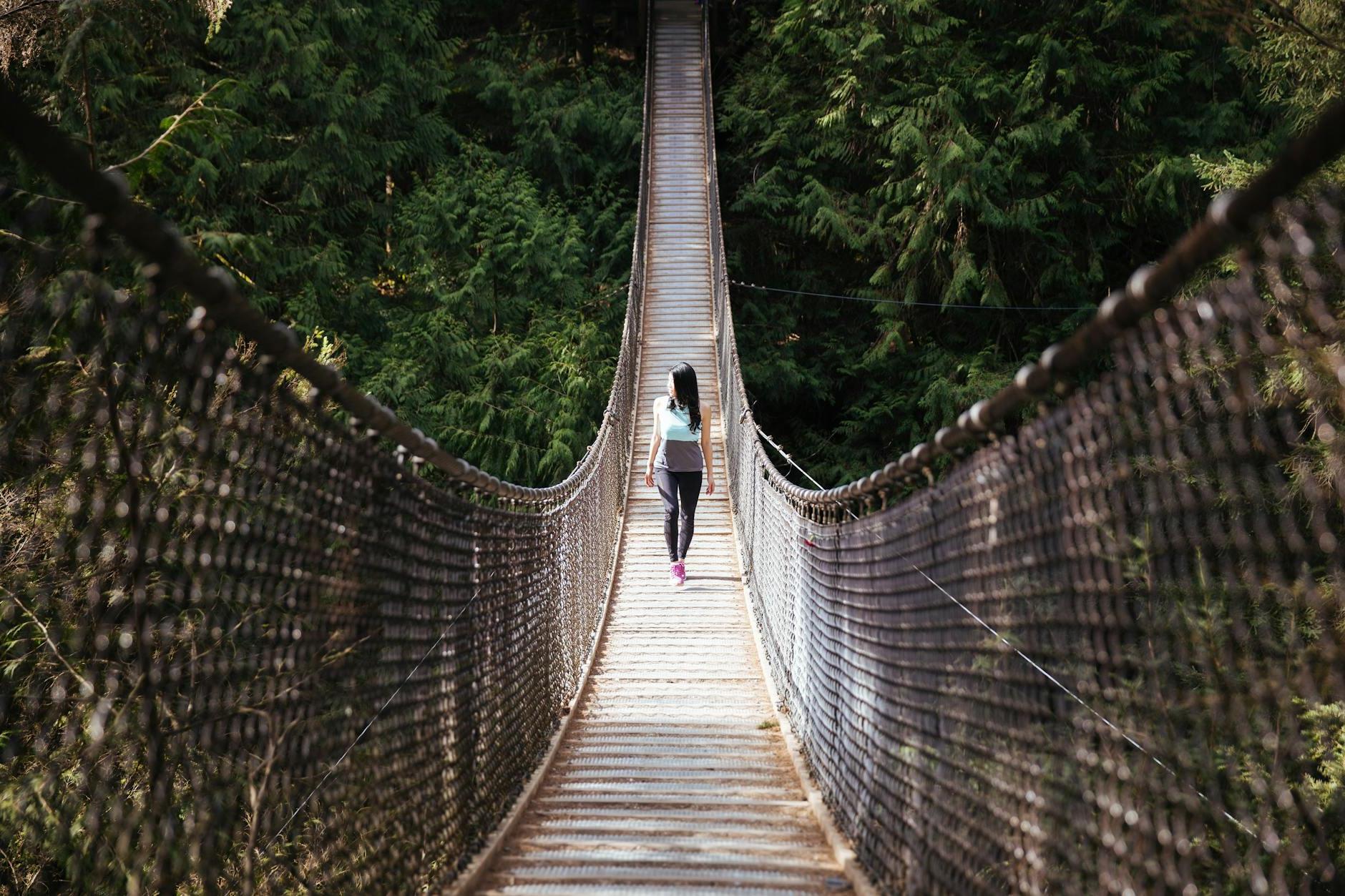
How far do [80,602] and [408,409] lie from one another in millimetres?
6662

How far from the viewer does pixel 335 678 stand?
190 centimetres

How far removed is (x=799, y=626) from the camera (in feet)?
12.2

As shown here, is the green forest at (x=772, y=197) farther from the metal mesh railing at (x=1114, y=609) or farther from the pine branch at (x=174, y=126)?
the metal mesh railing at (x=1114, y=609)

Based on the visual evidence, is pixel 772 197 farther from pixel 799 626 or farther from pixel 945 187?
pixel 799 626

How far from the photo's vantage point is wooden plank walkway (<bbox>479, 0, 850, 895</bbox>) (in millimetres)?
2656

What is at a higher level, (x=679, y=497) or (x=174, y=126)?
(x=174, y=126)

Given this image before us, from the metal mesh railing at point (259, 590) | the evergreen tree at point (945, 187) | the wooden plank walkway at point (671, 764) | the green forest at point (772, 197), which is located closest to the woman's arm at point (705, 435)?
the wooden plank walkway at point (671, 764)

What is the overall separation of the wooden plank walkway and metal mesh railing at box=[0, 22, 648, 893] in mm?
231

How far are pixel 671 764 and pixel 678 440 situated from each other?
6.70 feet

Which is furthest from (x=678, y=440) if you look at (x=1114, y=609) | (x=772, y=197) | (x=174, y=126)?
(x=772, y=197)

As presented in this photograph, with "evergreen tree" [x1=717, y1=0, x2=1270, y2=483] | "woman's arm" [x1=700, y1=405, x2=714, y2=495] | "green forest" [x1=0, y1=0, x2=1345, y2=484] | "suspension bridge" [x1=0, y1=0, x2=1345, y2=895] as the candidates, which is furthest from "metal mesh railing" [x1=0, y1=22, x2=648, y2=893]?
"evergreen tree" [x1=717, y1=0, x2=1270, y2=483]

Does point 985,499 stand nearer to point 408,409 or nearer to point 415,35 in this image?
point 408,409

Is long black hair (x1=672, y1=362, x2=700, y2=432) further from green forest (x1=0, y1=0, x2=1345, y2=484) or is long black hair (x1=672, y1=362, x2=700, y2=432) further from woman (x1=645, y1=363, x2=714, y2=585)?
green forest (x1=0, y1=0, x2=1345, y2=484)

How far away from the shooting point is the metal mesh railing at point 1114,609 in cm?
115
